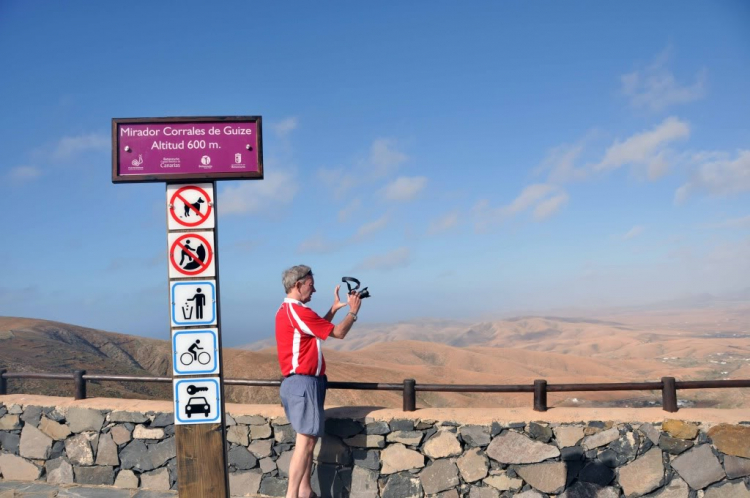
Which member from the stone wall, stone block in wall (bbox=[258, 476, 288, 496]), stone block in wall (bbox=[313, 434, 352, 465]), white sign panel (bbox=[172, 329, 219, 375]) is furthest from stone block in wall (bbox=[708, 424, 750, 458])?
white sign panel (bbox=[172, 329, 219, 375])

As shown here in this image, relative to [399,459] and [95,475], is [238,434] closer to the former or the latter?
[399,459]

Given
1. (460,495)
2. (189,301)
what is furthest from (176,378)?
(460,495)

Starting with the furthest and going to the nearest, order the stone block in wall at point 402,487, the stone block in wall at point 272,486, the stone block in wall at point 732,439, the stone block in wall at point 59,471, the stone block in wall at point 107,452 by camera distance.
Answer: the stone block in wall at point 59,471 < the stone block in wall at point 107,452 < the stone block in wall at point 272,486 < the stone block in wall at point 402,487 < the stone block in wall at point 732,439

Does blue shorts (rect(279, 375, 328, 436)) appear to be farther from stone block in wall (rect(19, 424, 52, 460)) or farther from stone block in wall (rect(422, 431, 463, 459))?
stone block in wall (rect(19, 424, 52, 460))

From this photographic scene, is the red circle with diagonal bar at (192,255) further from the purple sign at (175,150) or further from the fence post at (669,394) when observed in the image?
the fence post at (669,394)

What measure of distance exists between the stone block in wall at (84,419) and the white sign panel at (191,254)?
2582 millimetres

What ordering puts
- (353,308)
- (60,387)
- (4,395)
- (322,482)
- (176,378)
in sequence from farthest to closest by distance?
(60,387) < (4,395) < (322,482) < (353,308) < (176,378)

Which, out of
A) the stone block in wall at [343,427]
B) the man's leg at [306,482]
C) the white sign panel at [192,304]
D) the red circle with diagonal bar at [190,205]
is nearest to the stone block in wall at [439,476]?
the stone block in wall at [343,427]

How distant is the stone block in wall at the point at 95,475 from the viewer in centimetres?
543

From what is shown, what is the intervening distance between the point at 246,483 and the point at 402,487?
4.62 feet

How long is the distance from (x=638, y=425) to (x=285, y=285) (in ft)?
10.1

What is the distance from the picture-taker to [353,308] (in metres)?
4.14

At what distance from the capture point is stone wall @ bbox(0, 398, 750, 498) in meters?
4.60

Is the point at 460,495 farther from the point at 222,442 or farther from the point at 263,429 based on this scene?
the point at 222,442
